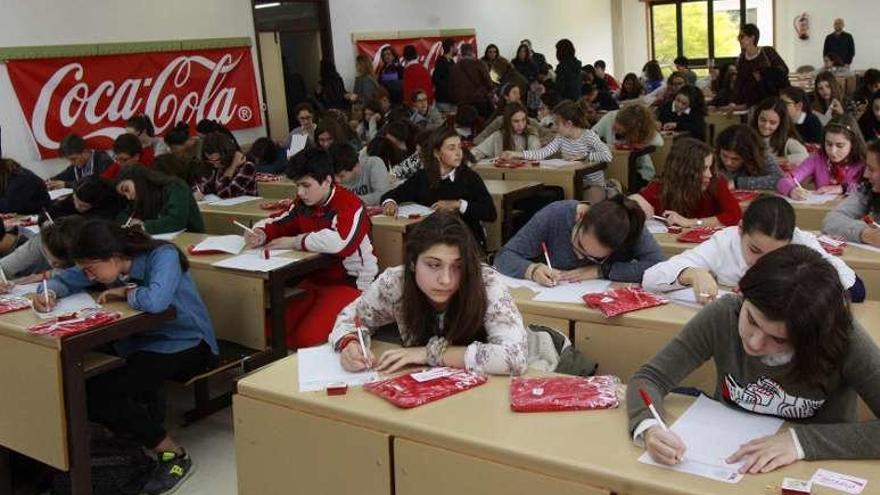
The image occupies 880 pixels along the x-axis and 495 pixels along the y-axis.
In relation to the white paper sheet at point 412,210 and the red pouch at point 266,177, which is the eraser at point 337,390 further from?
the red pouch at point 266,177

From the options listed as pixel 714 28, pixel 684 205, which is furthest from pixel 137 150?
pixel 714 28

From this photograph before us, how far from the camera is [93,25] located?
837 cm

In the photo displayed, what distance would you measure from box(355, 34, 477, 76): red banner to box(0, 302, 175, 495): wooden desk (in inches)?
347

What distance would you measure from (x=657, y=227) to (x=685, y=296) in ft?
3.82

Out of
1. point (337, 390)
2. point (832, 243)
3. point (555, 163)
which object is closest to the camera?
point (337, 390)

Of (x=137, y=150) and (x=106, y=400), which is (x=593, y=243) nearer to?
(x=106, y=400)

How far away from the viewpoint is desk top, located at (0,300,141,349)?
283cm

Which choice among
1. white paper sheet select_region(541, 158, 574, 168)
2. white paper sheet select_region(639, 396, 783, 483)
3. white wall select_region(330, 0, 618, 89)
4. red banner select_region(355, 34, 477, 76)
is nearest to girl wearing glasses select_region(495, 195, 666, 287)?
white paper sheet select_region(639, 396, 783, 483)

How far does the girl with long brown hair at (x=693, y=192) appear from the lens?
13.2 ft

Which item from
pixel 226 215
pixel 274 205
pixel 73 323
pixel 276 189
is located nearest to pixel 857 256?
pixel 73 323

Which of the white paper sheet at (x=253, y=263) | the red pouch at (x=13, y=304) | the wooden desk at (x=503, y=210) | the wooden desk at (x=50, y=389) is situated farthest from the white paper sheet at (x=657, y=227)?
the red pouch at (x=13, y=304)

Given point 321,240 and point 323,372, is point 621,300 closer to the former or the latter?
point 323,372

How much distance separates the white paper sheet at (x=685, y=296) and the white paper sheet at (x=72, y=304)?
6.52ft

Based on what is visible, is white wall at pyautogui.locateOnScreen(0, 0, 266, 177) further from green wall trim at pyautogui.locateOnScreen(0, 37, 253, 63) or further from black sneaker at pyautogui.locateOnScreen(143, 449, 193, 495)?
black sneaker at pyautogui.locateOnScreen(143, 449, 193, 495)
